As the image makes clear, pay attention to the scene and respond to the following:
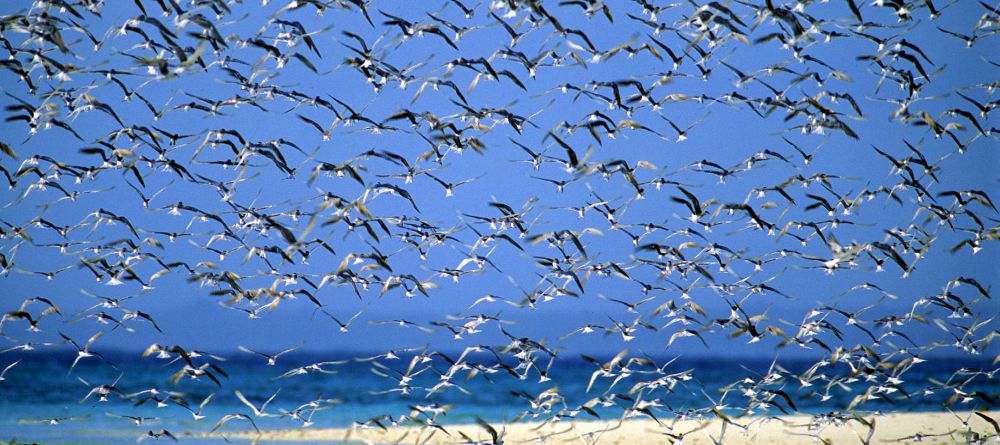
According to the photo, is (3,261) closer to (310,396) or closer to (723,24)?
(723,24)

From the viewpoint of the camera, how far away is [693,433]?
2159 centimetres

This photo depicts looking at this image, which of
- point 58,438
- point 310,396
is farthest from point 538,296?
point 310,396

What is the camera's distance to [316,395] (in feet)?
117

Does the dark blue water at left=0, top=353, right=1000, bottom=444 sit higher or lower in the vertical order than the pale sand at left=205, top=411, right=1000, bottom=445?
higher

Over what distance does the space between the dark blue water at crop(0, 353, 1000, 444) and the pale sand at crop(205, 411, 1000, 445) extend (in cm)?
95

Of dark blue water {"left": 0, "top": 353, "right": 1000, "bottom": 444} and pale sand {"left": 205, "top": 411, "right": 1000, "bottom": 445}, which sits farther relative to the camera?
dark blue water {"left": 0, "top": 353, "right": 1000, "bottom": 444}

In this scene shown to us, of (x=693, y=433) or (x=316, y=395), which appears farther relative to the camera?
(x=316, y=395)

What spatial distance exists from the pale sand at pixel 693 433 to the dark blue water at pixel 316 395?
3.13 ft

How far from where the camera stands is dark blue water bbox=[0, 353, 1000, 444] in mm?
26594

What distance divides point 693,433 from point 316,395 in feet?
59.8

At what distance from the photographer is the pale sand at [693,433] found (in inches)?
811

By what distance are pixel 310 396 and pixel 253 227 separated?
21.3 m

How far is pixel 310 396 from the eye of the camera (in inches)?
1410

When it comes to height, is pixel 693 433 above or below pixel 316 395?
below
